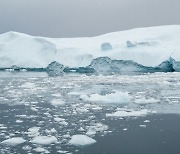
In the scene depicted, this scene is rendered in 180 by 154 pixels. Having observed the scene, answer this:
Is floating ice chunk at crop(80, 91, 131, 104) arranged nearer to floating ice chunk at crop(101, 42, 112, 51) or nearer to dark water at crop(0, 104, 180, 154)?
dark water at crop(0, 104, 180, 154)

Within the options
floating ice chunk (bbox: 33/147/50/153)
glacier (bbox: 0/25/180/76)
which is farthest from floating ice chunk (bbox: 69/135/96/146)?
glacier (bbox: 0/25/180/76)

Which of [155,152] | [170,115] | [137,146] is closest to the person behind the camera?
[155,152]

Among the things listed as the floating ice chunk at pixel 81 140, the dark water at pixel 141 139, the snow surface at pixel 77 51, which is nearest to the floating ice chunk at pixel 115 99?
the dark water at pixel 141 139

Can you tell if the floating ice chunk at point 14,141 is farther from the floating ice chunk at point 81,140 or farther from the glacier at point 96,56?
the glacier at point 96,56

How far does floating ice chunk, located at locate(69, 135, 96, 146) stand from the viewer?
14.6 ft

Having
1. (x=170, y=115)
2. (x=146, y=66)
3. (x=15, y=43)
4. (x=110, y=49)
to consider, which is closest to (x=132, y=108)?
(x=170, y=115)

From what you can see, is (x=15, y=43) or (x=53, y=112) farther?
(x=15, y=43)

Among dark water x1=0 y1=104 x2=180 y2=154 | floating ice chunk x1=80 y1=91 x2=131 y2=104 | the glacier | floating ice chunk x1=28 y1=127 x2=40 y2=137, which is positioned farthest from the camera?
the glacier

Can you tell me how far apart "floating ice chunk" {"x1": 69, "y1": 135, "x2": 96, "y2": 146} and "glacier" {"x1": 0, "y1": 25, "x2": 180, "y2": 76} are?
20642mm

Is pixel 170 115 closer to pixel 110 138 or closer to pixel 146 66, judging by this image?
pixel 110 138

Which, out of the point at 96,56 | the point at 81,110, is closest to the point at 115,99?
the point at 81,110

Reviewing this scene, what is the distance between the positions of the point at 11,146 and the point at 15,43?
27.5 m

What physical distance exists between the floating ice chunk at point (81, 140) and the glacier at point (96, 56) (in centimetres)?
2064

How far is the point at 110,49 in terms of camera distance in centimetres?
2841
